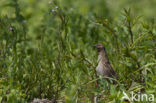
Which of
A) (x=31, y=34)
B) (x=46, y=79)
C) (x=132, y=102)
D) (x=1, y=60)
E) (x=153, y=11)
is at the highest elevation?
(x=153, y=11)

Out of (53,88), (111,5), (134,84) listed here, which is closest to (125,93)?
(134,84)

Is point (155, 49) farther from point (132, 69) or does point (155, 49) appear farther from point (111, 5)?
point (111, 5)

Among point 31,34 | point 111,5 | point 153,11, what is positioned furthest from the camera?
point 111,5

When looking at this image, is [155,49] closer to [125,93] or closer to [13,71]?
[125,93]

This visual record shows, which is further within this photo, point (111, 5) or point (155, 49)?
point (111, 5)

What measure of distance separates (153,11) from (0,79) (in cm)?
775

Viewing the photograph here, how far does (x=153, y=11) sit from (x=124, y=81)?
277 inches

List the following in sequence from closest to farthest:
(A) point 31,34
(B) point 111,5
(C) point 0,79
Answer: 1. (C) point 0,79
2. (A) point 31,34
3. (B) point 111,5

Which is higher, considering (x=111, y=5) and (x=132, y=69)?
(x=111, y=5)

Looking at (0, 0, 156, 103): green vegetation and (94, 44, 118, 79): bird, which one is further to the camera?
(94, 44, 118, 79): bird

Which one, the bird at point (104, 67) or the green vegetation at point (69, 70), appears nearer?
the green vegetation at point (69, 70)

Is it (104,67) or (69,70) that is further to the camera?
(104,67)

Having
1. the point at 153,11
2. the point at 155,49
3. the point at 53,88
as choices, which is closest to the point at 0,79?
the point at 53,88

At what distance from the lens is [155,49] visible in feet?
14.4
